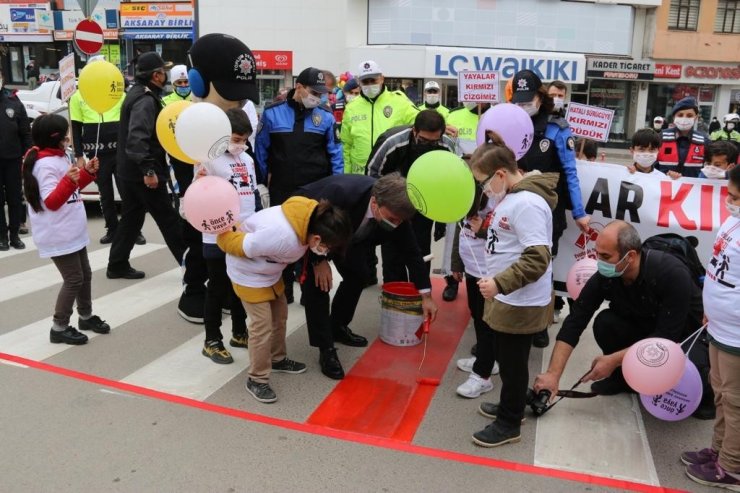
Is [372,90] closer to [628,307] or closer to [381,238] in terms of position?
[381,238]

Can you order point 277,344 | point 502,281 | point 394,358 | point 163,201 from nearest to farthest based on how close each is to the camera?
point 502,281 → point 277,344 → point 394,358 → point 163,201

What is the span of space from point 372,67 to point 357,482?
4.80 m

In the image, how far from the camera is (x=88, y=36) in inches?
330

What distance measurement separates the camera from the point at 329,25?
27531mm

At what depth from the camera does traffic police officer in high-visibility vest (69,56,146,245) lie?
24.9 ft

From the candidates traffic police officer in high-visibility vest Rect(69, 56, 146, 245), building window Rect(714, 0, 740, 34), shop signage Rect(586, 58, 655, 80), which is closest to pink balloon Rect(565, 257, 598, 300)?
traffic police officer in high-visibility vest Rect(69, 56, 146, 245)

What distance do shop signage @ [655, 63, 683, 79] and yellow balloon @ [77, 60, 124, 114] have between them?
28.9 m

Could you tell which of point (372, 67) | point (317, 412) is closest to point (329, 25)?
point (372, 67)

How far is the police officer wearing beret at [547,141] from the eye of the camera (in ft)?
15.8

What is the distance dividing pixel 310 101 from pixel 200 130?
5.52 ft

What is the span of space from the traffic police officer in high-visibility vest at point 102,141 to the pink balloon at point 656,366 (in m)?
5.87

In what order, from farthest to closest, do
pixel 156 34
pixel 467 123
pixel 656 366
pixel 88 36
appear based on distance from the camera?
1. pixel 156 34
2. pixel 88 36
3. pixel 467 123
4. pixel 656 366

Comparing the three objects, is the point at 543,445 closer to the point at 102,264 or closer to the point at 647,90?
the point at 102,264

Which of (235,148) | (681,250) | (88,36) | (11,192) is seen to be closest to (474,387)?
(681,250)
